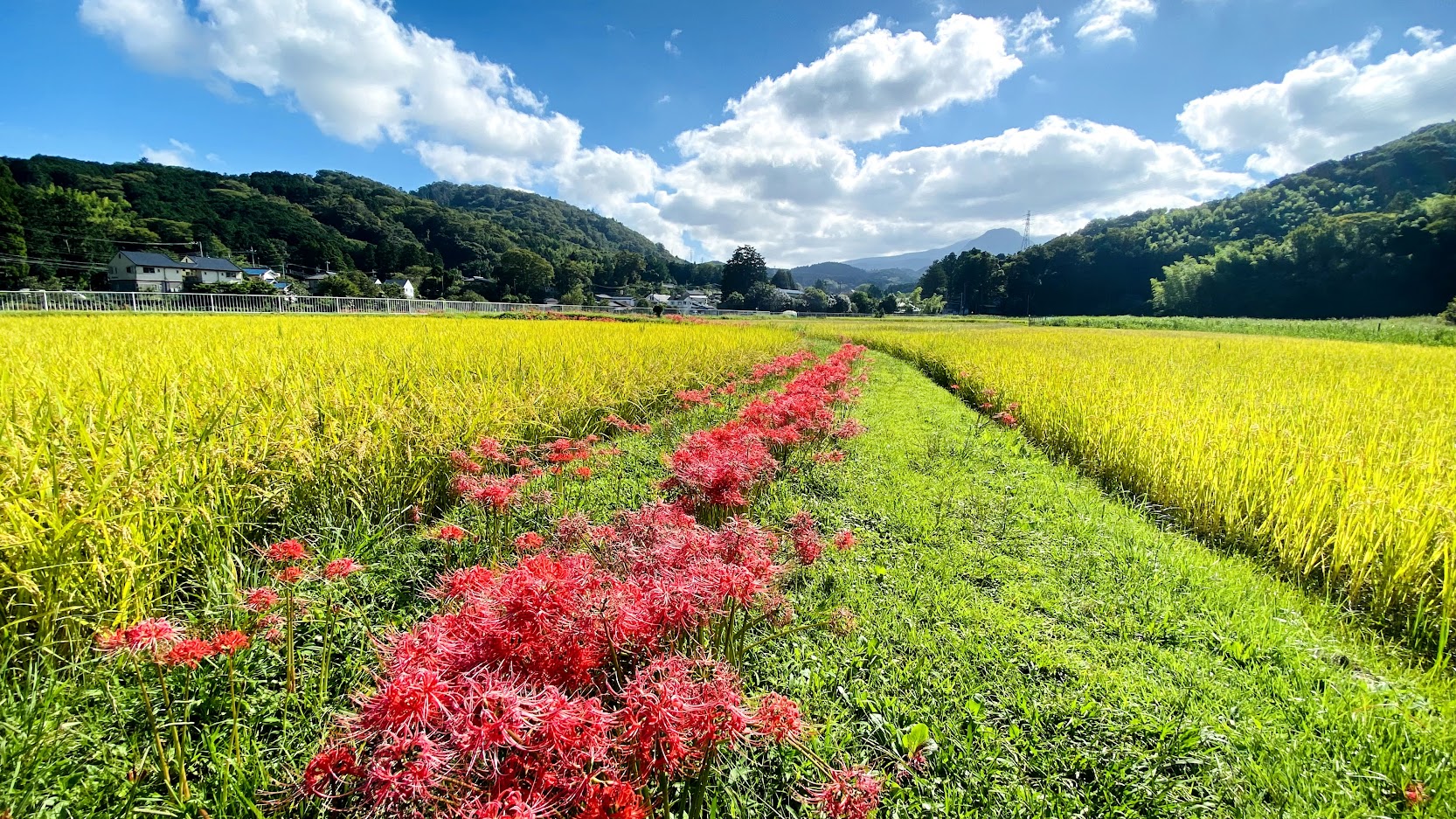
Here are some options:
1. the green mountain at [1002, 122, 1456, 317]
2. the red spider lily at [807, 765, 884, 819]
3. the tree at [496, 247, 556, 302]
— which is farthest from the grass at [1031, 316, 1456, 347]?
the tree at [496, 247, 556, 302]

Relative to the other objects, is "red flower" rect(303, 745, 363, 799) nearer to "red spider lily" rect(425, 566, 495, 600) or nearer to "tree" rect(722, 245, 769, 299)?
"red spider lily" rect(425, 566, 495, 600)

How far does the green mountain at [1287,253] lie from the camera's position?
133ft

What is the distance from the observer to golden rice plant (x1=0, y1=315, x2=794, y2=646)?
1790 millimetres

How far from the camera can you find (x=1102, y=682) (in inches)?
88.0

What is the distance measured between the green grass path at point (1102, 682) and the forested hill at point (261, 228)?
70.7 meters

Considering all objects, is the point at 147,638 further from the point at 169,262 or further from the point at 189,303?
the point at 169,262

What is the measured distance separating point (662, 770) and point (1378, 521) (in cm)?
403

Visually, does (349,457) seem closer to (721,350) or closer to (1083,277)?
(721,350)

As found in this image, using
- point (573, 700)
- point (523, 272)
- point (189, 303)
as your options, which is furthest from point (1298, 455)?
point (523, 272)

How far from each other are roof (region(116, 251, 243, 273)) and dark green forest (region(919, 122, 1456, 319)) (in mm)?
90174

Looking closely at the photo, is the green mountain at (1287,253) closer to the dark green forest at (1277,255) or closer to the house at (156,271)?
the dark green forest at (1277,255)

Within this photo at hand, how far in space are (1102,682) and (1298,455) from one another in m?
3.04

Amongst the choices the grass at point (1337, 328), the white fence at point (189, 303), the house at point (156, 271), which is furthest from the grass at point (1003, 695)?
the house at point (156, 271)

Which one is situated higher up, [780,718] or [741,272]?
[741,272]
